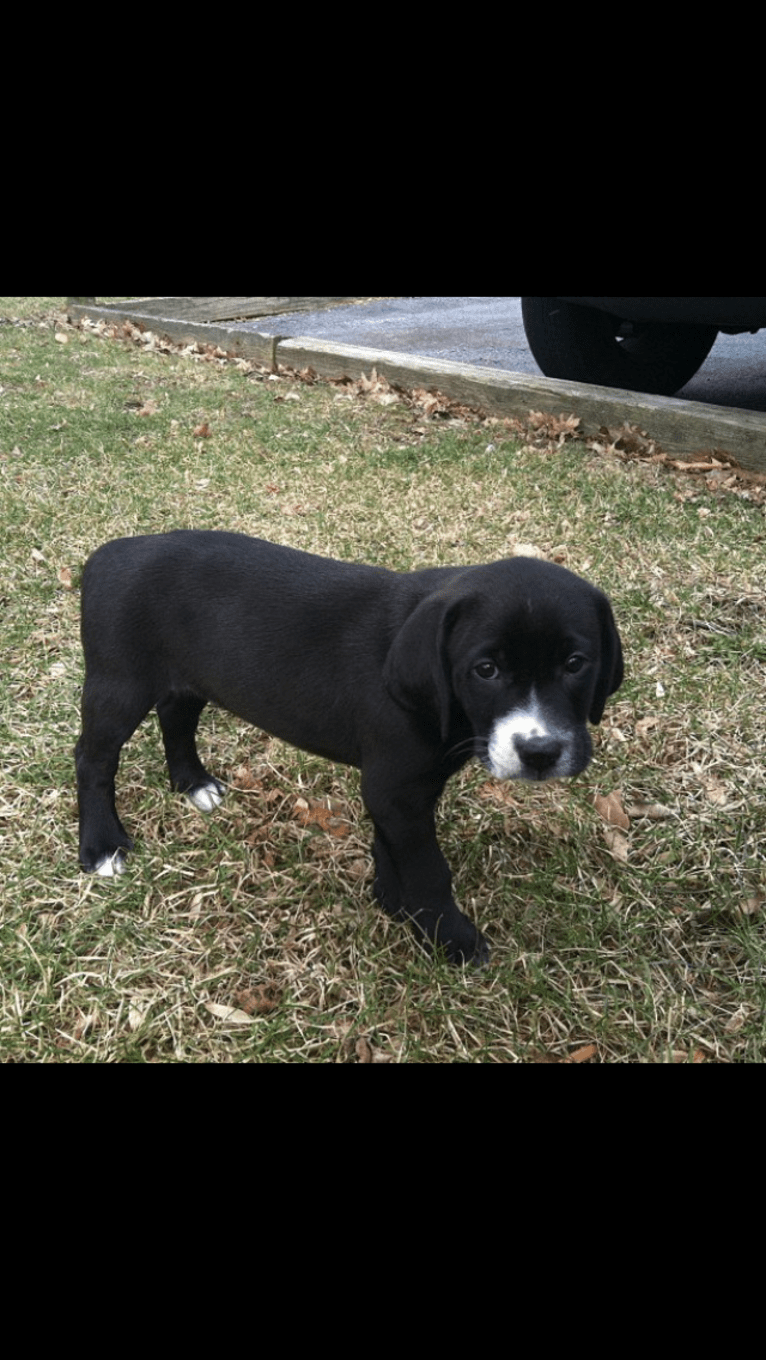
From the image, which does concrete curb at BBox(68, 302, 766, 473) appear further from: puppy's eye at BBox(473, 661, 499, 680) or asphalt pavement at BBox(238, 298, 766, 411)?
puppy's eye at BBox(473, 661, 499, 680)

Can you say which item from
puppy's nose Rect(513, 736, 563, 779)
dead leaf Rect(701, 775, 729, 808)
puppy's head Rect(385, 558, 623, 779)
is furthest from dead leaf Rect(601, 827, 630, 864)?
puppy's nose Rect(513, 736, 563, 779)

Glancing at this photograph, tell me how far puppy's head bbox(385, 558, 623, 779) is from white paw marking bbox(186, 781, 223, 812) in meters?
1.19

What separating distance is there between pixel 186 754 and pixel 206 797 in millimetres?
162

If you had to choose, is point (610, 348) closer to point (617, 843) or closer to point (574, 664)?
point (617, 843)

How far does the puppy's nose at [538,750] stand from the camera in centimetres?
239

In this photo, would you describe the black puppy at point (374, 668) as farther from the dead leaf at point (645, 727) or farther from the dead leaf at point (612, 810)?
the dead leaf at point (645, 727)

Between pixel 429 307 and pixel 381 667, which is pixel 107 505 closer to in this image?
pixel 381 667

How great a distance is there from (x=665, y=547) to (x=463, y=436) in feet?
7.68

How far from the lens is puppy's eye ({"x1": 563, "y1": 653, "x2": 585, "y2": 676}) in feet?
8.20

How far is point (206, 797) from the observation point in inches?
142

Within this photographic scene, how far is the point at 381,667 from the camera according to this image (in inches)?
112

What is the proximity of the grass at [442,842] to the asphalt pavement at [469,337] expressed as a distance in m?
3.26

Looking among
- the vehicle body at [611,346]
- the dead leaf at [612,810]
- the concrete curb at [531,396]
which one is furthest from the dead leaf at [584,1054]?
the vehicle body at [611,346]

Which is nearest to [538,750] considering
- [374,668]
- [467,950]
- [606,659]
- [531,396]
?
[606,659]
